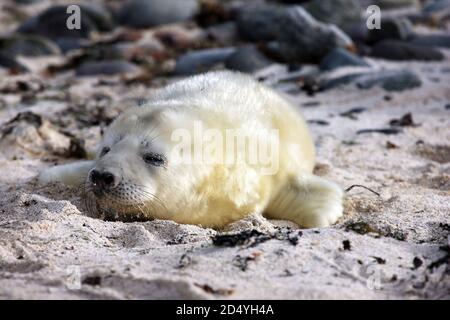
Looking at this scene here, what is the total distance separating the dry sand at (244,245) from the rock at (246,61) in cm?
333

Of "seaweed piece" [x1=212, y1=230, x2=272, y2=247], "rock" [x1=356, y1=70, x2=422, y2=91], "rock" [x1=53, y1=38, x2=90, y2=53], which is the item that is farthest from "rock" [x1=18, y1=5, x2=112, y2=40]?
"seaweed piece" [x1=212, y1=230, x2=272, y2=247]

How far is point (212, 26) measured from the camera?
1188 cm

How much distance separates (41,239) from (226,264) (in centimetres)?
96

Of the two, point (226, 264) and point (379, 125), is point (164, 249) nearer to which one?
point (226, 264)

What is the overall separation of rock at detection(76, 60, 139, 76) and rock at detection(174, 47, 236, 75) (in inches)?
28.7

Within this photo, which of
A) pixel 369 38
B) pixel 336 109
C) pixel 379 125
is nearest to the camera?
pixel 379 125

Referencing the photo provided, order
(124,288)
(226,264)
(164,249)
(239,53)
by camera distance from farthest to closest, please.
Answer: (239,53)
(164,249)
(226,264)
(124,288)

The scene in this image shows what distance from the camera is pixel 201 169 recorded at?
3.83m

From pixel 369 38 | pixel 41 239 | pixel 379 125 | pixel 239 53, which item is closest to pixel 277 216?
pixel 41 239

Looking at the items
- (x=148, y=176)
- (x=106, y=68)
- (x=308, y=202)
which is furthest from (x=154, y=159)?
(x=106, y=68)

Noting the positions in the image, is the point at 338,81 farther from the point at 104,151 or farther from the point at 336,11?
the point at 104,151

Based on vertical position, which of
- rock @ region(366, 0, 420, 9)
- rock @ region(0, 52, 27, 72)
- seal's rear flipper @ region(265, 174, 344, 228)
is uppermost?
rock @ region(366, 0, 420, 9)

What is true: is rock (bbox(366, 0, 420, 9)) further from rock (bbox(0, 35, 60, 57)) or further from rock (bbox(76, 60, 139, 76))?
Result: rock (bbox(0, 35, 60, 57))

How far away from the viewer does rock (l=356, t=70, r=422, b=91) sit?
25.1ft
